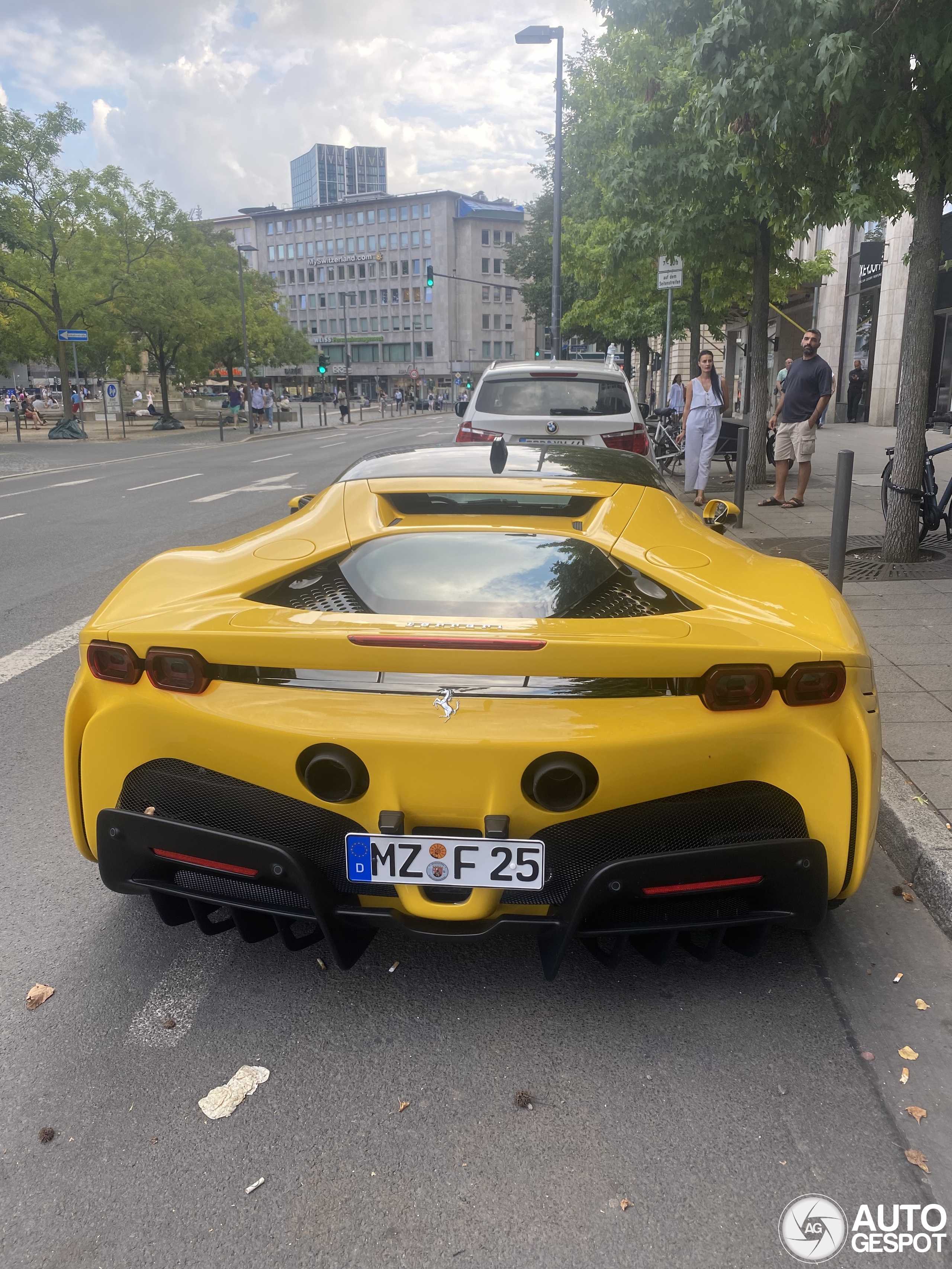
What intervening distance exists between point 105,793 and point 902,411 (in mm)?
7200

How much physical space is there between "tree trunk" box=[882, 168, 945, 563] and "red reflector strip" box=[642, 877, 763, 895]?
622 cm

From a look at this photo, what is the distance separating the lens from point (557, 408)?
30.1 feet

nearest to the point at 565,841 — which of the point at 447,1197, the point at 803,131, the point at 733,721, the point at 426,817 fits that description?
the point at 426,817

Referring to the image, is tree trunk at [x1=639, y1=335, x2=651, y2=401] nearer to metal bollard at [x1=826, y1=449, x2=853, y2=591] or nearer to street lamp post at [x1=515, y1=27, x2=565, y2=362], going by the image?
street lamp post at [x1=515, y1=27, x2=565, y2=362]

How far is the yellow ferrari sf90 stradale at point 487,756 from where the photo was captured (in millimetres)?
2387

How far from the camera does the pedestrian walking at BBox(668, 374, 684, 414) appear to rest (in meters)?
19.4

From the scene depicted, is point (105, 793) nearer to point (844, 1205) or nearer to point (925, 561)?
point (844, 1205)

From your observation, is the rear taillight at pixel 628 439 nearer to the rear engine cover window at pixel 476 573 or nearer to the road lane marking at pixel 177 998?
the rear engine cover window at pixel 476 573

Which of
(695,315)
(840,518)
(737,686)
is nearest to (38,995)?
(737,686)

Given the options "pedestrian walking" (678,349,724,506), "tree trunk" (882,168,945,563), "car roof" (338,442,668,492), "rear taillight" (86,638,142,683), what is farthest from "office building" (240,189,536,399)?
"rear taillight" (86,638,142,683)

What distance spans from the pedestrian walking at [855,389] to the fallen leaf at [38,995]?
29.9 meters

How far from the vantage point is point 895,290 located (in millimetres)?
26219

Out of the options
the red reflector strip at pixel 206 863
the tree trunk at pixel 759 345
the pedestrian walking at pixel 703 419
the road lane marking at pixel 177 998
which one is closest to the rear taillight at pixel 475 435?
the pedestrian walking at pixel 703 419

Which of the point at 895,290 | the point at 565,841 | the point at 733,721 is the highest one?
the point at 895,290
